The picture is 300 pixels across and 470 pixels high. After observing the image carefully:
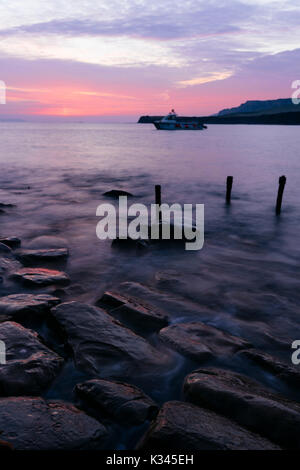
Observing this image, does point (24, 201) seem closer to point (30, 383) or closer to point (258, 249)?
point (258, 249)

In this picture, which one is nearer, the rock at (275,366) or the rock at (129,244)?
the rock at (275,366)

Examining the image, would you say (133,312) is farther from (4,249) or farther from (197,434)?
(4,249)

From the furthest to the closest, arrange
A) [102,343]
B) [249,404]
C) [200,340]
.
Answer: [200,340], [102,343], [249,404]

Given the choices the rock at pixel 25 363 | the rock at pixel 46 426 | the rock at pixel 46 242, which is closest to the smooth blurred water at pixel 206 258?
the rock at pixel 46 242

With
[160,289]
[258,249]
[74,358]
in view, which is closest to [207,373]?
[74,358]

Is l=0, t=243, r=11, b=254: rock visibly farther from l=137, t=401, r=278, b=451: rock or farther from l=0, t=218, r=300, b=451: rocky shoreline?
l=137, t=401, r=278, b=451: rock

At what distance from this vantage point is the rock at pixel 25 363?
4000 mm

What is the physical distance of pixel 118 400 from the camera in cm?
383

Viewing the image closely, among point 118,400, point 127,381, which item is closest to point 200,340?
point 127,381

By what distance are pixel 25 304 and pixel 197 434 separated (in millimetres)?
3837

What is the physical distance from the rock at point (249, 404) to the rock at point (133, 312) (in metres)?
1.59

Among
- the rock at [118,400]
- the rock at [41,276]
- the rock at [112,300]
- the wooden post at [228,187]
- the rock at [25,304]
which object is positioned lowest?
the rock at [118,400]

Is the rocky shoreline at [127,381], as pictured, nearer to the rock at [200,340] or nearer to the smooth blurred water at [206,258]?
the rock at [200,340]

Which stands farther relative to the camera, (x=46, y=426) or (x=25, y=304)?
(x=25, y=304)
